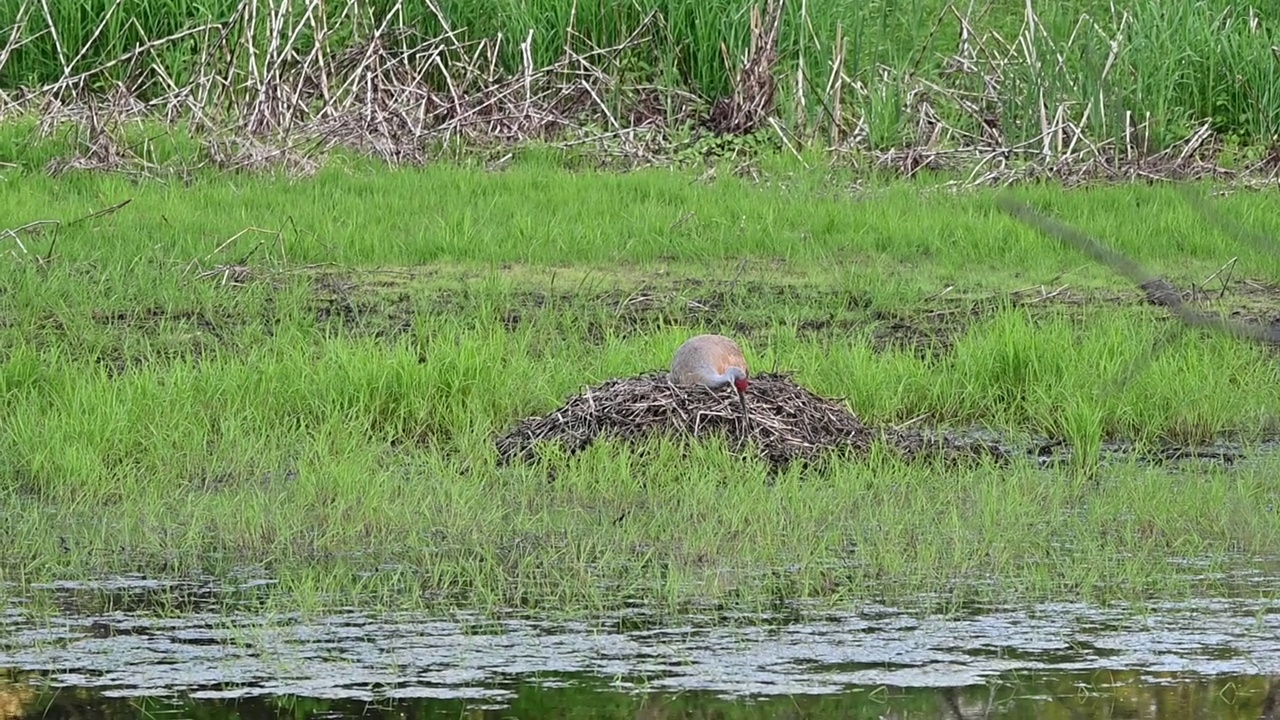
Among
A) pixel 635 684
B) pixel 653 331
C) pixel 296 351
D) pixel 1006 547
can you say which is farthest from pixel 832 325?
pixel 635 684

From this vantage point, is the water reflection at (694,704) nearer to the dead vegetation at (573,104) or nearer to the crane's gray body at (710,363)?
the crane's gray body at (710,363)

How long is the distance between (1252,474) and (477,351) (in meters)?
2.64

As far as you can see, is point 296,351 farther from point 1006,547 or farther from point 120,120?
point 120,120

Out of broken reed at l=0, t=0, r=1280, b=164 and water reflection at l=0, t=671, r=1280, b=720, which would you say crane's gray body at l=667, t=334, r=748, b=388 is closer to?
water reflection at l=0, t=671, r=1280, b=720

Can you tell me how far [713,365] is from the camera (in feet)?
20.4

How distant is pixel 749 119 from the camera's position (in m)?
11.7

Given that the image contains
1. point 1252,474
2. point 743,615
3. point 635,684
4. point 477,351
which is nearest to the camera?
point 635,684

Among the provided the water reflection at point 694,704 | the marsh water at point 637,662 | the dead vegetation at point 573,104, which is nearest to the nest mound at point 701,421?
the marsh water at point 637,662

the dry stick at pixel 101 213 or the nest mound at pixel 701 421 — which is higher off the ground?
the nest mound at pixel 701 421

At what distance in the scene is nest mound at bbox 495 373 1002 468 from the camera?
20.4ft

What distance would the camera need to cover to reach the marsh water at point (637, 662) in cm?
408

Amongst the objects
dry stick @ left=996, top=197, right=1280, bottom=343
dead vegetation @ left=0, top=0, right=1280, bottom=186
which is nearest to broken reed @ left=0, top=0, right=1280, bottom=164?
dead vegetation @ left=0, top=0, right=1280, bottom=186

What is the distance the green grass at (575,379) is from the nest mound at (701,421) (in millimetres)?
108

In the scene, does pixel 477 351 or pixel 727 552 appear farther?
pixel 477 351
